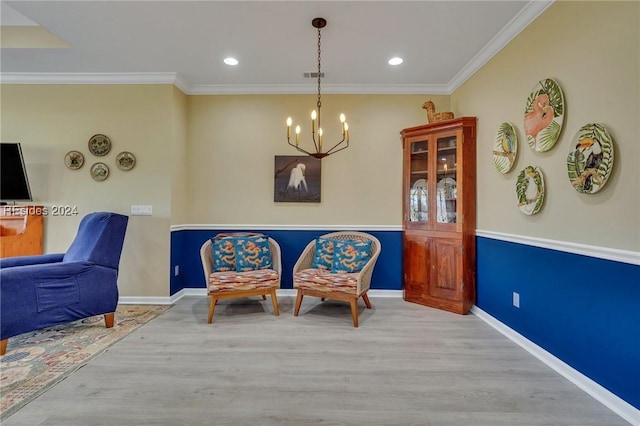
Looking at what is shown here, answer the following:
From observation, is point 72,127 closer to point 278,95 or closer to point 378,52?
point 278,95

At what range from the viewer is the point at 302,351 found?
2.45m

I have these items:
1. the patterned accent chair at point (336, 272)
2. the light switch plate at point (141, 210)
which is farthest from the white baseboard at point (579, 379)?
the light switch plate at point (141, 210)

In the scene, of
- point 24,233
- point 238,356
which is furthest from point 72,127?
point 238,356

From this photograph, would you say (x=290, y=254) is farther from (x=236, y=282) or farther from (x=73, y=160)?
(x=73, y=160)

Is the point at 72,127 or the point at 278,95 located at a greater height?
the point at 278,95

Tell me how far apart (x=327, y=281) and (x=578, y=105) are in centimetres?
243

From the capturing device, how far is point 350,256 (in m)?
3.42

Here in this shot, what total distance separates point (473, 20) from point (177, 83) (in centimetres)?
328

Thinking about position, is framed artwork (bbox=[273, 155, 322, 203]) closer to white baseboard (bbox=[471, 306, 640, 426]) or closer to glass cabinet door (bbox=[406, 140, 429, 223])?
glass cabinet door (bbox=[406, 140, 429, 223])

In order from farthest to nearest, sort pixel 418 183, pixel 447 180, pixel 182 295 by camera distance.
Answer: pixel 182 295, pixel 418 183, pixel 447 180

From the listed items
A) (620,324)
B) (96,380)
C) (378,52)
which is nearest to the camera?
(620,324)

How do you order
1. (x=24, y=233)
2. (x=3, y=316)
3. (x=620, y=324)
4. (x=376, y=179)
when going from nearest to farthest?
(x=620, y=324) < (x=3, y=316) < (x=24, y=233) < (x=376, y=179)

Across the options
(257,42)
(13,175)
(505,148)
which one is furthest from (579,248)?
(13,175)

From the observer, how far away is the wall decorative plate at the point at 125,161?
144 inches
